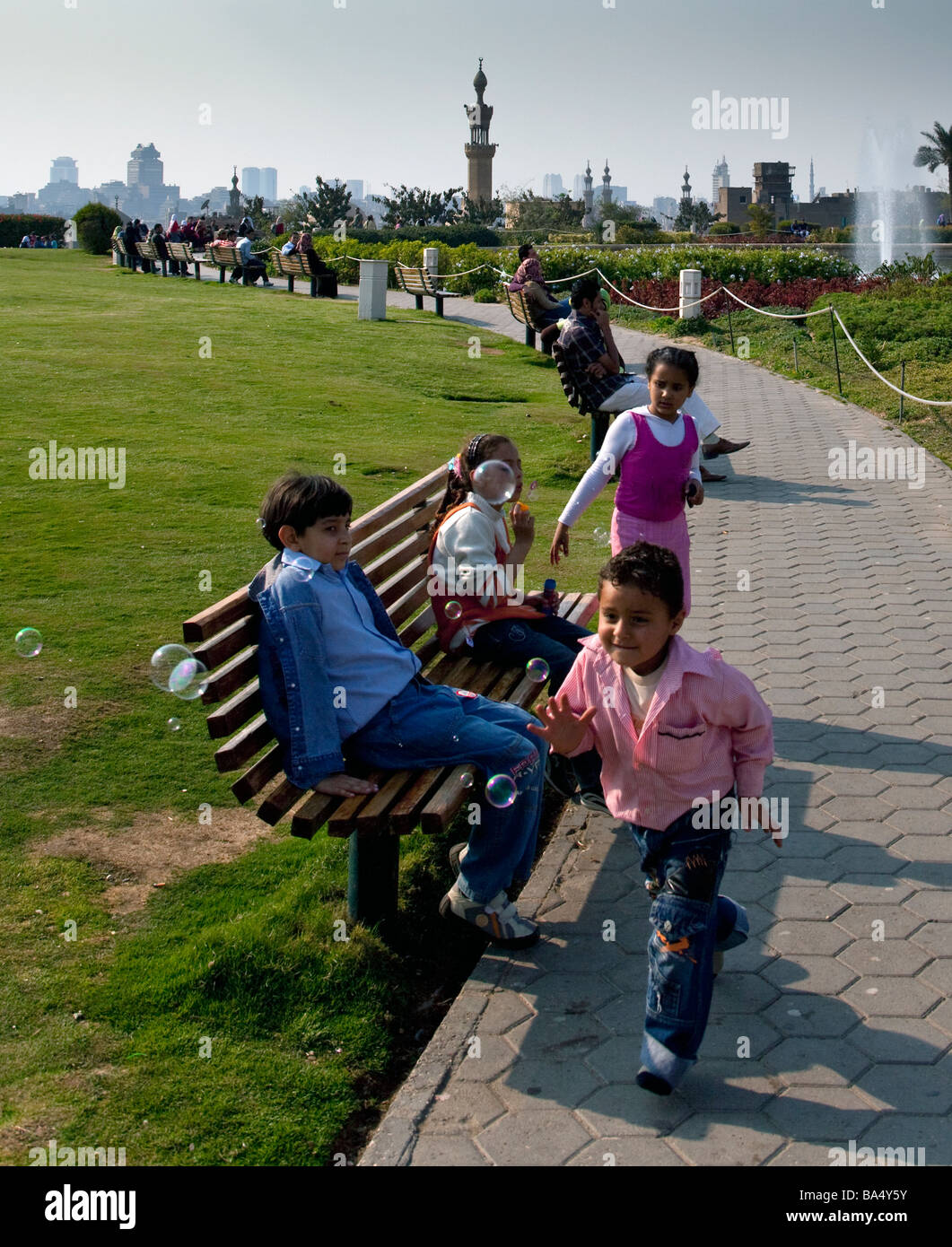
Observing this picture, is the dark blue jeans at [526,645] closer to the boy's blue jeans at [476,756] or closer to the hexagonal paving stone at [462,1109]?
the boy's blue jeans at [476,756]

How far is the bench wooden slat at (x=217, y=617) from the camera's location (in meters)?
3.84

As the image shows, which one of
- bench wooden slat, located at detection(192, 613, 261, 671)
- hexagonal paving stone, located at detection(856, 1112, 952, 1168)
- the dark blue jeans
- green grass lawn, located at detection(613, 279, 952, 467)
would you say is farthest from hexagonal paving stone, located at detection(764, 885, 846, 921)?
green grass lawn, located at detection(613, 279, 952, 467)

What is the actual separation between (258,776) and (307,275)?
2510cm

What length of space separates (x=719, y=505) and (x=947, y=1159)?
306 inches

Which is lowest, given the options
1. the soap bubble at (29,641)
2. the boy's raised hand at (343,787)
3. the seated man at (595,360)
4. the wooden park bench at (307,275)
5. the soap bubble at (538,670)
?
the boy's raised hand at (343,787)

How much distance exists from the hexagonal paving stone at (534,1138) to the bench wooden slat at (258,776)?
1.14 m

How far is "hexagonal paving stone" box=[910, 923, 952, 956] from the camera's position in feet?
13.6

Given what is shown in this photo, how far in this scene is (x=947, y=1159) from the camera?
3.16 m

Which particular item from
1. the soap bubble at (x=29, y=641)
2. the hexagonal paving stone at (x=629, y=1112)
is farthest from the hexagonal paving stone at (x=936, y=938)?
the soap bubble at (x=29, y=641)

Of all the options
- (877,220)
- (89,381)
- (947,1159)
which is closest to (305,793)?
(947,1159)

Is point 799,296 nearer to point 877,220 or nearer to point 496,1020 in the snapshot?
point 496,1020

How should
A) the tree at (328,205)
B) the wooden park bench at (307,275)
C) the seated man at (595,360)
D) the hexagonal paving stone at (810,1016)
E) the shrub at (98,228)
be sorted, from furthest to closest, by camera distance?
the tree at (328,205) < the shrub at (98,228) < the wooden park bench at (307,275) < the seated man at (595,360) < the hexagonal paving stone at (810,1016)

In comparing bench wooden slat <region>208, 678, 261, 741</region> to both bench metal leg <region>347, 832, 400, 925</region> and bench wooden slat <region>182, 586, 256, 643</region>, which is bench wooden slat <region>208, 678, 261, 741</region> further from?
bench metal leg <region>347, 832, 400, 925</region>

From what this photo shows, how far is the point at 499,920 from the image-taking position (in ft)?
13.6
